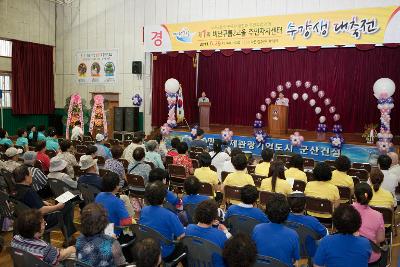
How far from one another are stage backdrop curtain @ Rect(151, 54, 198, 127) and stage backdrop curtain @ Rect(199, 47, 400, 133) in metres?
0.69

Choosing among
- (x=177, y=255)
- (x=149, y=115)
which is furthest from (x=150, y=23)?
(x=177, y=255)

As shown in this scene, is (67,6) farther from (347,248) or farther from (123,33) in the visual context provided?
(347,248)

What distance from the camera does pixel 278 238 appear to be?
287 cm

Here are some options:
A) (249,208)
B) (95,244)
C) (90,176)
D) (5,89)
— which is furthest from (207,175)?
(5,89)

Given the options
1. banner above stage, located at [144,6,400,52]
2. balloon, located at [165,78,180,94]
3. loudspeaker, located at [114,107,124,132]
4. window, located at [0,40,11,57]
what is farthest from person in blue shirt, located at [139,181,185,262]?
window, located at [0,40,11,57]

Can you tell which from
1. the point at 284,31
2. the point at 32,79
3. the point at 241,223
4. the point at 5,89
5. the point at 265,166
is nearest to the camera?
the point at 241,223

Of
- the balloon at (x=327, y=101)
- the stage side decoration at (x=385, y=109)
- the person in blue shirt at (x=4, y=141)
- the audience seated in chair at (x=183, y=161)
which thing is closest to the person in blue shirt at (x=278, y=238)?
the audience seated in chair at (x=183, y=161)

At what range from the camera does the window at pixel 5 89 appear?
1448 centimetres

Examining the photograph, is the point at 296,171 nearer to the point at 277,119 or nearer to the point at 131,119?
the point at 277,119

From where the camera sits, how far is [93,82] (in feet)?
50.4

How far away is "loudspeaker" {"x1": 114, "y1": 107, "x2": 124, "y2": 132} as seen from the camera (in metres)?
13.6

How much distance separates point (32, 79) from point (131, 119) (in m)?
4.72

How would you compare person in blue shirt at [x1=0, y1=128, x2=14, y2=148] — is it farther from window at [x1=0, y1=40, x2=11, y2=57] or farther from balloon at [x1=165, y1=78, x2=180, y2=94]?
window at [x1=0, y1=40, x2=11, y2=57]

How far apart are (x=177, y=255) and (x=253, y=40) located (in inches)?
330
